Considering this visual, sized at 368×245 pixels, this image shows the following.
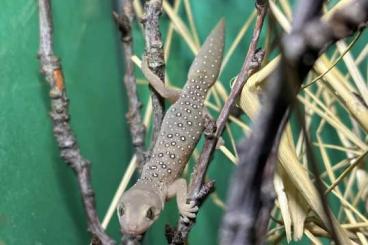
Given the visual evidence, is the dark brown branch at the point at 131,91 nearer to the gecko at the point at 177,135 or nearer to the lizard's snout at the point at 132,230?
the gecko at the point at 177,135

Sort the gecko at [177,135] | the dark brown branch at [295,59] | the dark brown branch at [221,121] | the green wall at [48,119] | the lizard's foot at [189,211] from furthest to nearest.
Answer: the green wall at [48,119]
the gecko at [177,135]
the lizard's foot at [189,211]
the dark brown branch at [221,121]
the dark brown branch at [295,59]

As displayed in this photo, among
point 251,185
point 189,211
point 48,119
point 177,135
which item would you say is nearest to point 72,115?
point 48,119

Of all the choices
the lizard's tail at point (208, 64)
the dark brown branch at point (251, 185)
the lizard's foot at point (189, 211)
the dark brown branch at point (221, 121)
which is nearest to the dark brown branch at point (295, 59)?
the dark brown branch at point (251, 185)

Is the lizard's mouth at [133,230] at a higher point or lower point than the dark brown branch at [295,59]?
Result: lower

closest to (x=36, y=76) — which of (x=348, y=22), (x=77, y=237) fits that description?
(x=77, y=237)

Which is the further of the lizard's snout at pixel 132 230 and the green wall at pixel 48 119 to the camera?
the green wall at pixel 48 119

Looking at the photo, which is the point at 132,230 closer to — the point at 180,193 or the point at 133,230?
the point at 133,230

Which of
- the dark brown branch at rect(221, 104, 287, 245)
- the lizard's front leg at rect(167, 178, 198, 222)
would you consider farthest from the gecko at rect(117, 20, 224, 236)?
the dark brown branch at rect(221, 104, 287, 245)
